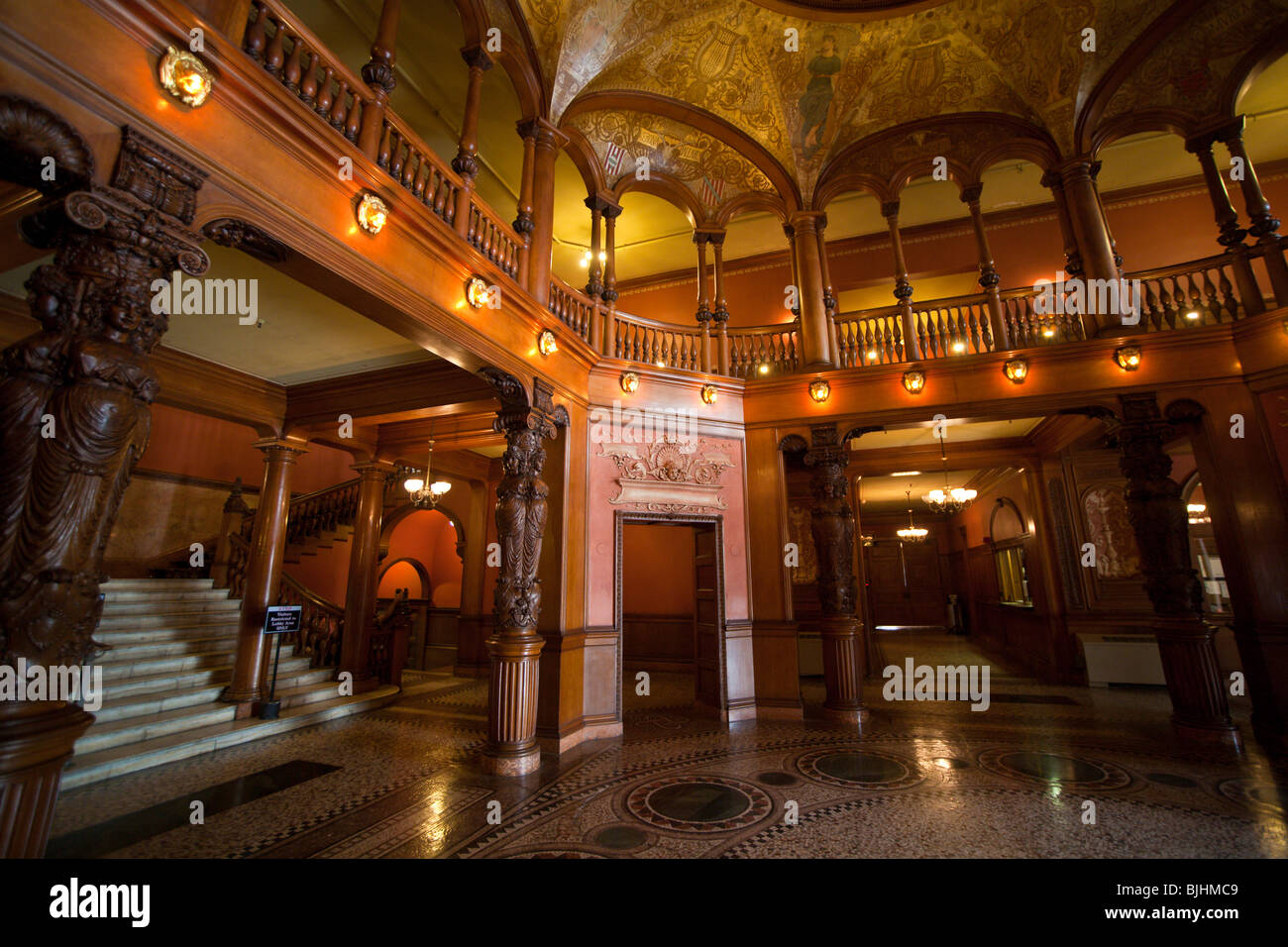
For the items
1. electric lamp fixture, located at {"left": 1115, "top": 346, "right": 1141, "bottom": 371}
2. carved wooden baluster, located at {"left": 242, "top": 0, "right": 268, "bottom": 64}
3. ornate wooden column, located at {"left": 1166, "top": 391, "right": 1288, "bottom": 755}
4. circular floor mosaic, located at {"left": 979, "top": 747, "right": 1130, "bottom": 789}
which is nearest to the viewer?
carved wooden baluster, located at {"left": 242, "top": 0, "right": 268, "bottom": 64}

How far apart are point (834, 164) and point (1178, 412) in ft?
18.2

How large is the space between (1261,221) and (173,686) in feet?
45.2

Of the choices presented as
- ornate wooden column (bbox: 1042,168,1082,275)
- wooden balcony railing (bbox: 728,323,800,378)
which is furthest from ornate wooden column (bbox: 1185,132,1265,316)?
wooden balcony railing (bbox: 728,323,800,378)

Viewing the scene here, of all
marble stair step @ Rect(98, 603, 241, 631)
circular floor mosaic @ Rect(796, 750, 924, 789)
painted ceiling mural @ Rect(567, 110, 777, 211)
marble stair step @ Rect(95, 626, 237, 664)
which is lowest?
circular floor mosaic @ Rect(796, 750, 924, 789)

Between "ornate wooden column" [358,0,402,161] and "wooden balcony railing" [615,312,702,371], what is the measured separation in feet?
11.7

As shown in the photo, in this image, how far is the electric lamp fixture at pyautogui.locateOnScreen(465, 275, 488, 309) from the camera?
4.45 m

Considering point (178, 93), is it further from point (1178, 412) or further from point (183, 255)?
point (1178, 412)

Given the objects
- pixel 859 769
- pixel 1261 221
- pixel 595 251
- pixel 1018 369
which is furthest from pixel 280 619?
pixel 1261 221

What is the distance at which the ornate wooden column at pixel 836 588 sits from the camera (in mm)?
6551

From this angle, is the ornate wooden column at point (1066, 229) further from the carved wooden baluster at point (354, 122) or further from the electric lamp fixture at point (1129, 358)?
the carved wooden baluster at point (354, 122)

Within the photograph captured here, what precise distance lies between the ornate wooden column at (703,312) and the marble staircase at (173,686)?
6746 millimetres

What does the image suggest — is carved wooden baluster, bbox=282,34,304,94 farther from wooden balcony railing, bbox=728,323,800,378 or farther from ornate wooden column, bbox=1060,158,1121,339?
ornate wooden column, bbox=1060,158,1121,339
